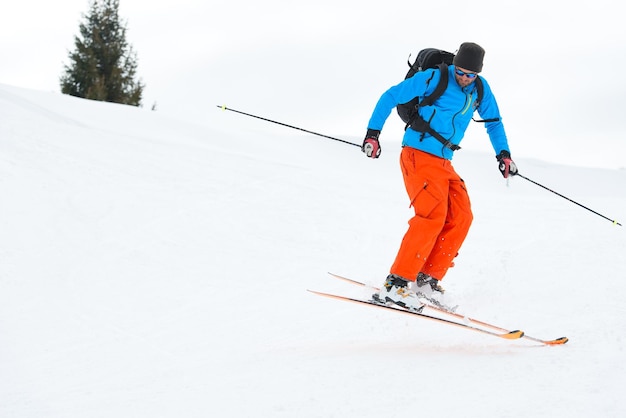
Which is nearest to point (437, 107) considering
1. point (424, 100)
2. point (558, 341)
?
point (424, 100)

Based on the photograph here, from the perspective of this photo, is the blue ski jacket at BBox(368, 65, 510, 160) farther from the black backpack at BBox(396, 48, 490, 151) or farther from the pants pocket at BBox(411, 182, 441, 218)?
the pants pocket at BBox(411, 182, 441, 218)

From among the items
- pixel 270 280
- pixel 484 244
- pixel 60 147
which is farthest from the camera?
pixel 60 147

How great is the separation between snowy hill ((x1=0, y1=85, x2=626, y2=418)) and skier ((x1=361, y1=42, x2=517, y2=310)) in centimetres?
45

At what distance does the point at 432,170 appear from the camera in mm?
5266

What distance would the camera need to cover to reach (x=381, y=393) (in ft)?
12.4

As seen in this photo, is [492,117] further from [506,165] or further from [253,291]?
[253,291]

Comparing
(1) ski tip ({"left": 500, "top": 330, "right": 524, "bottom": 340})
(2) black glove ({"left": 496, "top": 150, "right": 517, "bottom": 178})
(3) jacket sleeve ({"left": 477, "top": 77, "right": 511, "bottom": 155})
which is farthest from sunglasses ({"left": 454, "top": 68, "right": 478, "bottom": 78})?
(1) ski tip ({"left": 500, "top": 330, "right": 524, "bottom": 340})

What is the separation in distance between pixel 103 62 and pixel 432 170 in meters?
29.4

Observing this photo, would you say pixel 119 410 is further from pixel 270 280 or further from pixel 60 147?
pixel 60 147

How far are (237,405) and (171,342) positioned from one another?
5.56 ft

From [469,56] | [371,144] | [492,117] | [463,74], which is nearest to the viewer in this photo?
[469,56]

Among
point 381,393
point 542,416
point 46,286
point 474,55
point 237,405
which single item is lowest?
point 46,286

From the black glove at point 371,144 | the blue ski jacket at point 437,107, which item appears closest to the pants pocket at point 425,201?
the blue ski jacket at point 437,107

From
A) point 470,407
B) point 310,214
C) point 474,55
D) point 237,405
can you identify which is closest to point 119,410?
point 237,405
